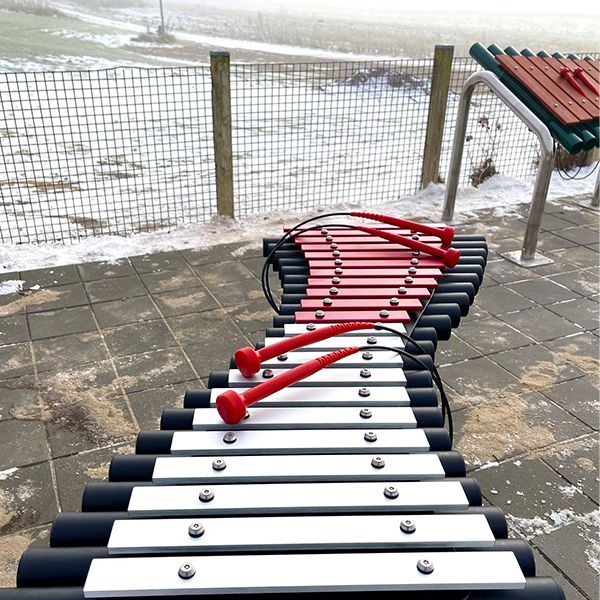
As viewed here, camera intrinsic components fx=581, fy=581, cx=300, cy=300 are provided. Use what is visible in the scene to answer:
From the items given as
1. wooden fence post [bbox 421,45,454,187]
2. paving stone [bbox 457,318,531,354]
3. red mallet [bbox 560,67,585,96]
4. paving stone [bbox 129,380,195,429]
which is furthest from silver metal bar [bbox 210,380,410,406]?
wooden fence post [bbox 421,45,454,187]

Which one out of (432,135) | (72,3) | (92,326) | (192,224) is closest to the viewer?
(92,326)

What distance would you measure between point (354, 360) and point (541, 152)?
3703mm

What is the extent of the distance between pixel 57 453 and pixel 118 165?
7.85m

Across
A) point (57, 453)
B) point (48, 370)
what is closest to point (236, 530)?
point (57, 453)

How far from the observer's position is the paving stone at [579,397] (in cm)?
363

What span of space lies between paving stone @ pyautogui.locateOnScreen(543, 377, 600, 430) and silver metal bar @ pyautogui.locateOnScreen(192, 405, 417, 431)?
6.43 feet

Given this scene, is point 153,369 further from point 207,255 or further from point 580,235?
point 580,235

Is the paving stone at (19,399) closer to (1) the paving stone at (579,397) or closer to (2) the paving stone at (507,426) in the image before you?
(2) the paving stone at (507,426)

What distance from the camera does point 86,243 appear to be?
19.6 ft

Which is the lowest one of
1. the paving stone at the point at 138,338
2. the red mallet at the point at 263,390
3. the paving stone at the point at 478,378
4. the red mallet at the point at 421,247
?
the paving stone at the point at 138,338

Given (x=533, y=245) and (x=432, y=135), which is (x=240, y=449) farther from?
(x=432, y=135)

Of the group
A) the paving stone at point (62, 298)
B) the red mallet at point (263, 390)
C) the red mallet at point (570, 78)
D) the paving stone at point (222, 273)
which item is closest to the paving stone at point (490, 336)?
the paving stone at point (222, 273)

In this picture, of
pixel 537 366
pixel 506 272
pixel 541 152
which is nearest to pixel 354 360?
pixel 537 366

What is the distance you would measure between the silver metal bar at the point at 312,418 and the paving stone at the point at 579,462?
1.48 m
